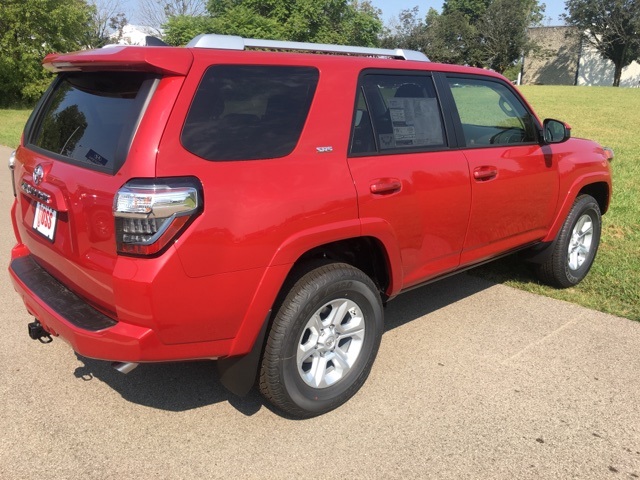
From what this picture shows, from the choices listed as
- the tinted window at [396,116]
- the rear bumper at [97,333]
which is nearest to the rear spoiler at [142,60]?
the tinted window at [396,116]

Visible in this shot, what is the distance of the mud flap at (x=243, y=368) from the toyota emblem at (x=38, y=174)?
131cm

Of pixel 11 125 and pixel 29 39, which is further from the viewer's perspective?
pixel 29 39

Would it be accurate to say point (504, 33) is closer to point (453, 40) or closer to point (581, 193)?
point (453, 40)

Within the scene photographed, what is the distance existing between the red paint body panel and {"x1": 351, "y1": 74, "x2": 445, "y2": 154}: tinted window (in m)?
0.08

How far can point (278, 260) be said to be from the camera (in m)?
2.66

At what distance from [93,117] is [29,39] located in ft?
93.7

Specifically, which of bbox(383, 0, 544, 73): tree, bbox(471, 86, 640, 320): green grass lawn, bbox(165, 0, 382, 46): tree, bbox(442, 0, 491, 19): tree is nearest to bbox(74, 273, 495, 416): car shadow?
bbox(471, 86, 640, 320): green grass lawn

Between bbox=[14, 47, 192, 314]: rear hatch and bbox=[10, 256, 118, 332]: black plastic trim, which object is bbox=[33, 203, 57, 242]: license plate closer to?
bbox=[14, 47, 192, 314]: rear hatch

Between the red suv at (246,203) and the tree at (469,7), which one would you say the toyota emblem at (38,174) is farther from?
the tree at (469,7)

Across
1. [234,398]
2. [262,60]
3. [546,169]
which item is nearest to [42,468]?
[234,398]

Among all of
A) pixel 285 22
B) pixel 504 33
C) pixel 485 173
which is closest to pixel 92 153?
pixel 485 173

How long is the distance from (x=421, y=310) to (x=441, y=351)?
28.2 inches

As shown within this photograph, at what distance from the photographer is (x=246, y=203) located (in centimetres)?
254

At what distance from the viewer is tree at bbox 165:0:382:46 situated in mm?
37969
